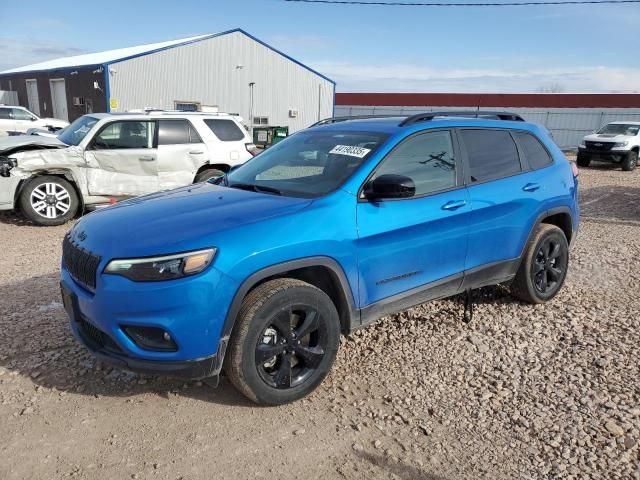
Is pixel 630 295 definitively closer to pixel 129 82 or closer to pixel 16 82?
pixel 129 82

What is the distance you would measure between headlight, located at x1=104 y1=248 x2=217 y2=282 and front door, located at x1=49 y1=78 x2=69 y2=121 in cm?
2756

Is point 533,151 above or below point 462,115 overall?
below

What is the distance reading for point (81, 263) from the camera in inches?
121

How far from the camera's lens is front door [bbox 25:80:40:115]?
30233mm

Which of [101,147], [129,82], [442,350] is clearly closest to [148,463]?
[442,350]

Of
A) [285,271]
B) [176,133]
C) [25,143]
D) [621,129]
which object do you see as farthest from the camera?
[621,129]

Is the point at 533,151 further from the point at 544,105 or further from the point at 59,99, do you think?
the point at 544,105

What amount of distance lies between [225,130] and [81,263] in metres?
6.58

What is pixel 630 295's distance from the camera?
5.29 meters

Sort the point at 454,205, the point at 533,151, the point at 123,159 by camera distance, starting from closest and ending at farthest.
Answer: the point at 454,205, the point at 533,151, the point at 123,159

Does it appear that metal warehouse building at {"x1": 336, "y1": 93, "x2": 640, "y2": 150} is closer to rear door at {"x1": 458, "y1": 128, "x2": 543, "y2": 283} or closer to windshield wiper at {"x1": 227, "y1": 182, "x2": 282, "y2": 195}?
rear door at {"x1": 458, "y1": 128, "x2": 543, "y2": 283}

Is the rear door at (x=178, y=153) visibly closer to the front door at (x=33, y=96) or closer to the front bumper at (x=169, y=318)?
the front bumper at (x=169, y=318)

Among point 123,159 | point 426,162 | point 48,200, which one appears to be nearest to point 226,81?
point 123,159

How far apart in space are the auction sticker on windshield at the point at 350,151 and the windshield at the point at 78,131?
573 cm
